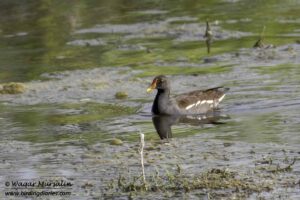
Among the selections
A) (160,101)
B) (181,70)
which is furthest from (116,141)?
(181,70)

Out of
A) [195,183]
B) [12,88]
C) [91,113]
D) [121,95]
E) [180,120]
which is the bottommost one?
[195,183]

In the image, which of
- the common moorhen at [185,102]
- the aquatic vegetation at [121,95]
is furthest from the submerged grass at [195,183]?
the aquatic vegetation at [121,95]

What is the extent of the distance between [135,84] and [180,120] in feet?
6.96

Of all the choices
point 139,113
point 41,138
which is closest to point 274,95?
point 139,113

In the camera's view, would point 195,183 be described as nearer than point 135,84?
Yes

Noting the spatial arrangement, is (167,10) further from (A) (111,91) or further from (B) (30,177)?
(B) (30,177)

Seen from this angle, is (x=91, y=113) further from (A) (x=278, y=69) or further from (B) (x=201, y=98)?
(A) (x=278, y=69)

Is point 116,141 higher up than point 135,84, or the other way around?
point 135,84

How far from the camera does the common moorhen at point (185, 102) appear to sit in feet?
48.3

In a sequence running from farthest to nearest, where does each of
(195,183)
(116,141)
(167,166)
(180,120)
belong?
(180,120) < (116,141) < (167,166) < (195,183)

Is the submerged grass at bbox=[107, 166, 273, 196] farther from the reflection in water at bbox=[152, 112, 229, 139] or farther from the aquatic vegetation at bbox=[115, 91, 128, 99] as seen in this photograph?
the aquatic vegetation at bbox=[115, 91, 128, 99]

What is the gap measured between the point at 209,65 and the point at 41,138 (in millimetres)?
5053

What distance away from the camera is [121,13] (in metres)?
23.1

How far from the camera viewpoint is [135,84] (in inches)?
649
